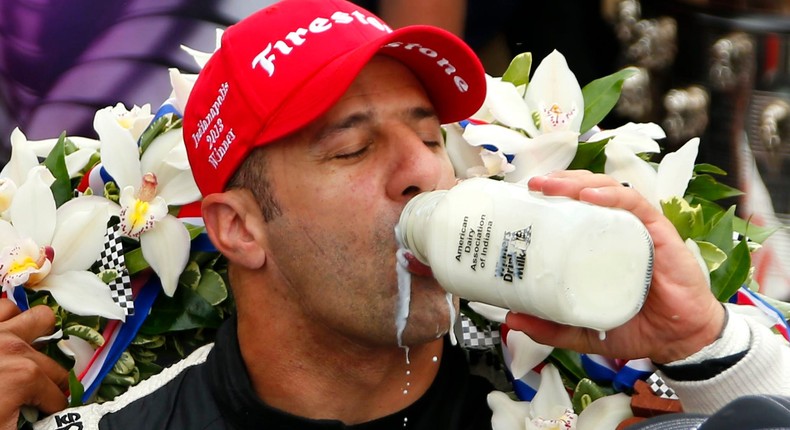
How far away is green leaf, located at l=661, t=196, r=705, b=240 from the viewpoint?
2.05 meters

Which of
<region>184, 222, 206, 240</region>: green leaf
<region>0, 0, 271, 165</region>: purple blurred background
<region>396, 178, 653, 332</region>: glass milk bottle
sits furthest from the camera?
<region>0, 0, 271, 165</region>: purple blurred background

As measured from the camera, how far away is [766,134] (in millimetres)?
3492

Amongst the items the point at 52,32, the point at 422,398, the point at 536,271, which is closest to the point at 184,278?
the point at 422,398

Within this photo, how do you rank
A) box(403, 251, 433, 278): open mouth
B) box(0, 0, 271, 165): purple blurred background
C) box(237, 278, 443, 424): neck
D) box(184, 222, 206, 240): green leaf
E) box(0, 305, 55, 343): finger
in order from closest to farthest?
box(403, 251, 433, 278): open mouth → box(237, 278, 443, 424): neck → box(0, 305, 55, 343): finger → box(184, 222, 206, 240): green leaf → box(0, 0, 271, 165): purple blurred background

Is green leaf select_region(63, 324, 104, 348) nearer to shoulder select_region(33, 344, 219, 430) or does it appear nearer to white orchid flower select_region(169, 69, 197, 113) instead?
shoulder select_region(33, 344, 219, 430)

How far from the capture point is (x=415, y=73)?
6.75 ft

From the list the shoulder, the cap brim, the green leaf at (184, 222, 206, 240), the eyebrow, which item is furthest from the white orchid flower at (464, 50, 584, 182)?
the shoulder

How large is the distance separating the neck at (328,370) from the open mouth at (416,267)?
169mm

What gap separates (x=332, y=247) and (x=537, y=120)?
53 cm

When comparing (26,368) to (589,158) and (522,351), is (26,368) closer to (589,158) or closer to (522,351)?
(522,351)

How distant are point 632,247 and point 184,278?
41.7 inches

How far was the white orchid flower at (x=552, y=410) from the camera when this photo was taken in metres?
2.04

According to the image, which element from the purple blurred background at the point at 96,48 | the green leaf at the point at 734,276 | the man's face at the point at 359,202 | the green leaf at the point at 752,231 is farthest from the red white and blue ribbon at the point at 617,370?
the purple blurred background at the point at 96,48

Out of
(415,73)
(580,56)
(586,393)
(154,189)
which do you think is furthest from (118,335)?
(580,56)
